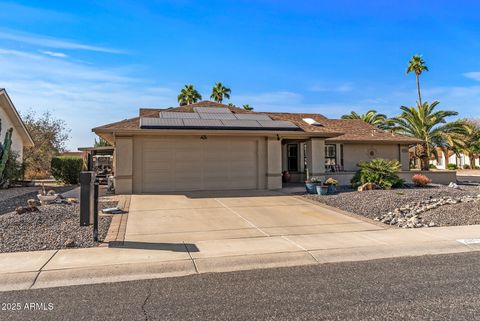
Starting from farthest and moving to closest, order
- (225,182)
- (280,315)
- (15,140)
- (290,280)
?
(15,140) → (225,182) → (290,280) → (280,315)

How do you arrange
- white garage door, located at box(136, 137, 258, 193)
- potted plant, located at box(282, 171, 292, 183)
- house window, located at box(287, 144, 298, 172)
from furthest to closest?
house window, located at box(287, 144, 298, 172) → potted plant, located at box(282, 171, 292, 183) → white garage door, located at box(136, 137, 258, 193)

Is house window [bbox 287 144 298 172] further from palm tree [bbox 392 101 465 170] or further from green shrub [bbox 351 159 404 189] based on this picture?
palm tree [bbox 392 101 465 170]

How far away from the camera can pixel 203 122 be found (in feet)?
55.1

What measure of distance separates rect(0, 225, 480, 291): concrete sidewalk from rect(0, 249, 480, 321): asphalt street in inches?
15.2

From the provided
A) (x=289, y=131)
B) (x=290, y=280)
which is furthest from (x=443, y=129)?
(x=290, y=280)

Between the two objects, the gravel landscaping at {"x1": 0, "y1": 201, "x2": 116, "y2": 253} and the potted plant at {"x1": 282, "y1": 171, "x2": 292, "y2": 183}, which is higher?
the potted plant at {"x1": 282, "y1": 171, "x2": 292, "y2": 183}

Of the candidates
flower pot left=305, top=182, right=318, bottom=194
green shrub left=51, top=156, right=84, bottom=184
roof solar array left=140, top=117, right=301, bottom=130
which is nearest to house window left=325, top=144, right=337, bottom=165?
roof solar array left=140, top=117, right=301, bottom=130

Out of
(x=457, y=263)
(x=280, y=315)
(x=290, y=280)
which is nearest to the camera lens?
(x=280, y=315)

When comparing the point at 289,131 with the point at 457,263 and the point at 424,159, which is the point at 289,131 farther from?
the point at 424,159

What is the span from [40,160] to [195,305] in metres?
31.3

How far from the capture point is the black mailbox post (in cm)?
729

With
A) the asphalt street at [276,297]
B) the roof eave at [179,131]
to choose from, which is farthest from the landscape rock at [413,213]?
the roof eave at [179,131]

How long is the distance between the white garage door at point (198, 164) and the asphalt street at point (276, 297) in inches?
436

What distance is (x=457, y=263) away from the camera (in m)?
6.07
